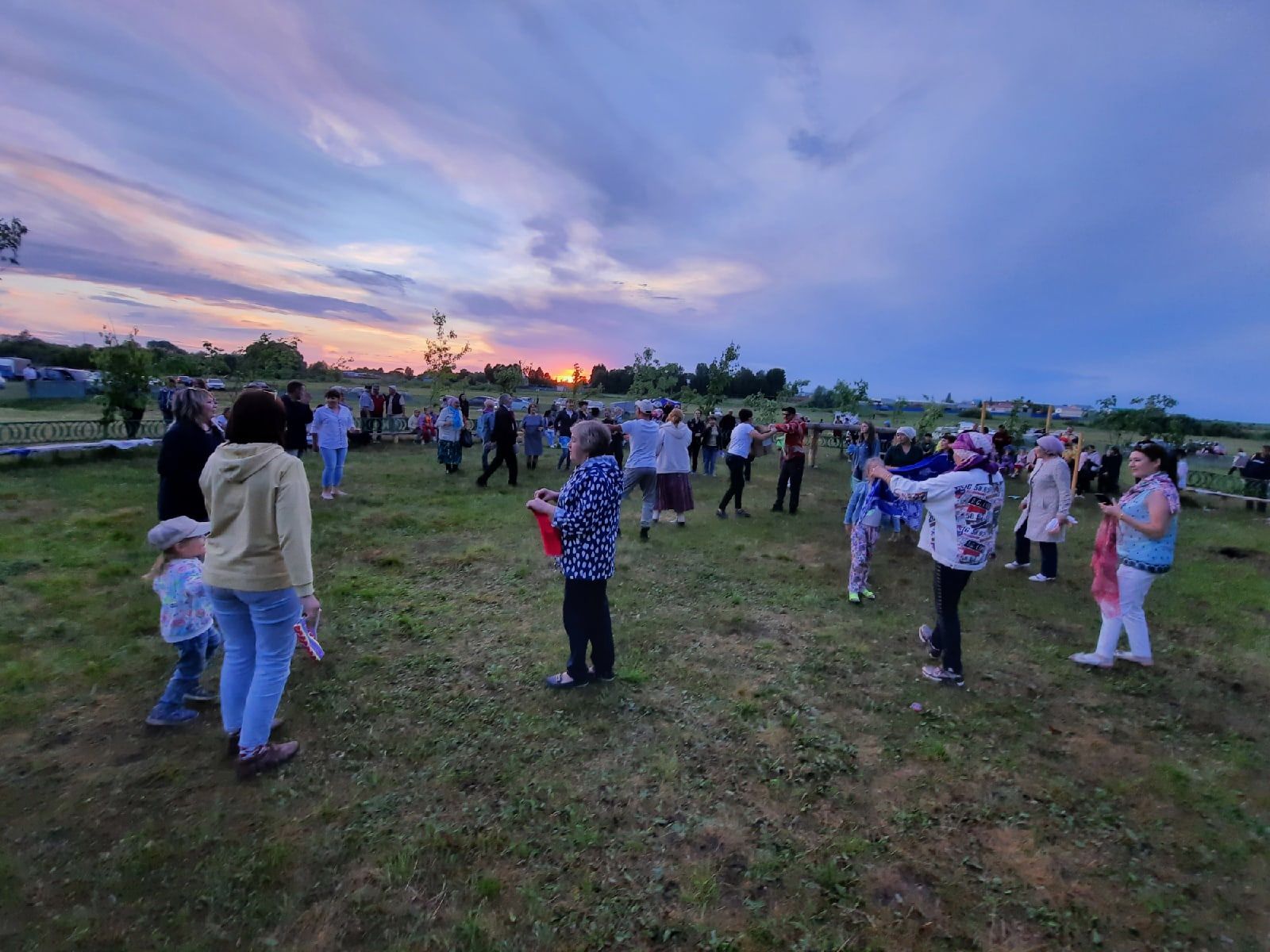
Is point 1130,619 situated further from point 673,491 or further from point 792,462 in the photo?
point 792,462

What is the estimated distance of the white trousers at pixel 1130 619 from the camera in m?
4.70

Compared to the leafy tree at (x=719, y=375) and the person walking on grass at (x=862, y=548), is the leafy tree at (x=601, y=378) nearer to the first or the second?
the leafy tree at (x=719, y=375)

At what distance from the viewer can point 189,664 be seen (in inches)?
139

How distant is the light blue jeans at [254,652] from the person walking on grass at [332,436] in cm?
699

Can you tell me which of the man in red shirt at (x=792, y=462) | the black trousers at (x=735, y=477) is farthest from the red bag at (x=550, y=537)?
the man in red shirt at (x=792, y=462)

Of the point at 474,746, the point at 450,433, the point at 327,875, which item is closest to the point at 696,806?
the point at 474,746

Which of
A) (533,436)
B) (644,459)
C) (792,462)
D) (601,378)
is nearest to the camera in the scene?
(644,459)

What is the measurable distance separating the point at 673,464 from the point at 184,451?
19.5 feet

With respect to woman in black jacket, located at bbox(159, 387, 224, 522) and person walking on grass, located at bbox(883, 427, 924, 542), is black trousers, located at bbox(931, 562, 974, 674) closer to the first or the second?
person walking on grass, located at bbox(883, 427, 924, 542)

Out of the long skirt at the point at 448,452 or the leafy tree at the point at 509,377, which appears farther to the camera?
the leafy tree at the point at 509,377

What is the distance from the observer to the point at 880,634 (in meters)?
5.49

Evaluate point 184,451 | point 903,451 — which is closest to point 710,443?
point 903,451

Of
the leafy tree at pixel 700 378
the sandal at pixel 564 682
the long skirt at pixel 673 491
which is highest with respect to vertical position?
the leafy tree at pixel 700 378

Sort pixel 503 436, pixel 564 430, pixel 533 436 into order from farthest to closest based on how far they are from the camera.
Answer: pixel 564 430 → pixel 533 436 → pixel 503 436
